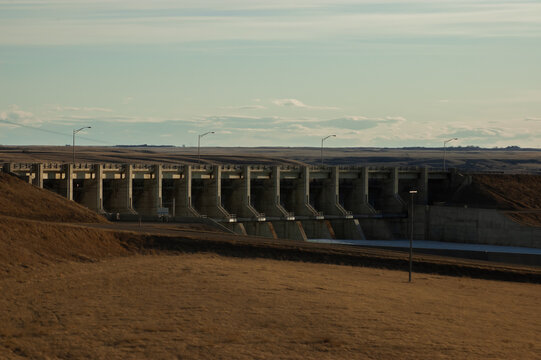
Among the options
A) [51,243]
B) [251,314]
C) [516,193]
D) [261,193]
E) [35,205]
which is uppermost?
[261,193]

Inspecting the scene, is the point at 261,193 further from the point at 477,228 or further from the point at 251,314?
the point at 251,314

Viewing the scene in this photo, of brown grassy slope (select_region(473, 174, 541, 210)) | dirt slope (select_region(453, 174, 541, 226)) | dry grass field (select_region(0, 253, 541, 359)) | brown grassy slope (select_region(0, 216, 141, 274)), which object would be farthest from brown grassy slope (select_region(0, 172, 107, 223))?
brown grassy slope (select_region(473, 174, 541, 210))

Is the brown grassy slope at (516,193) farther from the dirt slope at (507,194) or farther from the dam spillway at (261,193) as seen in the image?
the dam spillway at (261,193)

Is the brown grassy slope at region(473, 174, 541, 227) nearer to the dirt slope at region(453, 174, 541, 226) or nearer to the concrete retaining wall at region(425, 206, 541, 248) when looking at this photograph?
the dirt slope at region(453, 174, 541, 226)

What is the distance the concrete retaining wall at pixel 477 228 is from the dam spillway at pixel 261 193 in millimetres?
2534

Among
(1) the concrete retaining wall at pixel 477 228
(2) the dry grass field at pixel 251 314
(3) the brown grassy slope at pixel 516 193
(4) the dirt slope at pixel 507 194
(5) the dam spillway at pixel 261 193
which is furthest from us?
(4) the dirt slope at pixel 507 194

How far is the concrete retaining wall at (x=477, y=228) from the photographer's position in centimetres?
9619

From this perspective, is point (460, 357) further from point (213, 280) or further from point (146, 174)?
point (146, 174)

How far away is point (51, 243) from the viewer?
5925 cm

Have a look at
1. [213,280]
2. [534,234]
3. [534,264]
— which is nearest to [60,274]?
[213,280]

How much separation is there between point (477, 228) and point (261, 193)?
26397 mm

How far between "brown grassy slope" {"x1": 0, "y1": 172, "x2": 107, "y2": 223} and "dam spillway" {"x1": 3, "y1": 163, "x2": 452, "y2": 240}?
3491 mm

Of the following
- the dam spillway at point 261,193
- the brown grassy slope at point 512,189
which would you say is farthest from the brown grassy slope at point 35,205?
the brown grassy slope at point 512,189

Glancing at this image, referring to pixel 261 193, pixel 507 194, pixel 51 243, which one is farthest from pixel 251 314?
pixel 507 194
